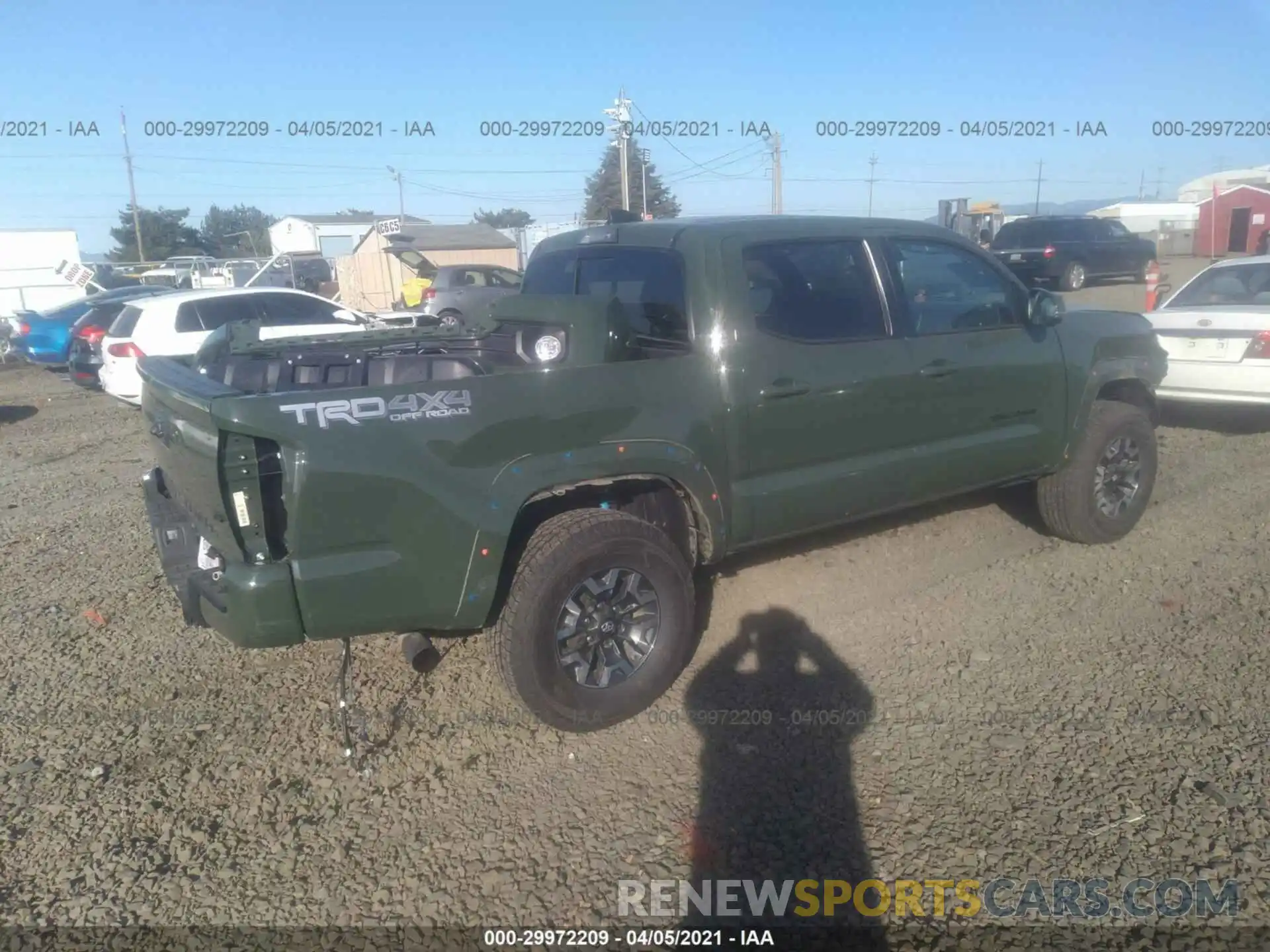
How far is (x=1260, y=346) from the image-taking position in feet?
24.4

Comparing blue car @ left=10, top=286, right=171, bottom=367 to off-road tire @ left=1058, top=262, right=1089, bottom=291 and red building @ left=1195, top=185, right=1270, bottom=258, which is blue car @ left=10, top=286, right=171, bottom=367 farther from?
red building @ left=1195, top=185, right=1270, bottom=258

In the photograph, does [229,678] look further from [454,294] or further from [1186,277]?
[1186,277]

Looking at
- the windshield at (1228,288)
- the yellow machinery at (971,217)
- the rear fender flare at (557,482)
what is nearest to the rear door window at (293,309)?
the rear fender flare at (557,482)

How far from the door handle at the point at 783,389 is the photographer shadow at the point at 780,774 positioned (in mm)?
1222

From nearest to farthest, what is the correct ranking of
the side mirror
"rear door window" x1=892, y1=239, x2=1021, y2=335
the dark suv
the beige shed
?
"rear door window" x1=892, y1=239, x2=1021, y2=335 → the side mirror → the dark suv → the beige shed

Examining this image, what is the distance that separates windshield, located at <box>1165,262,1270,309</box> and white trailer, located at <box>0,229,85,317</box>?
2598cm

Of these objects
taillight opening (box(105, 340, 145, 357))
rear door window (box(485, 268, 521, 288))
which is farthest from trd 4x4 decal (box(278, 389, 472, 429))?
rear door window (box(485, 268, 521, 288))

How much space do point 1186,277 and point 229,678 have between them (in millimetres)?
26722

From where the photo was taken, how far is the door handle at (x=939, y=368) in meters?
4.55

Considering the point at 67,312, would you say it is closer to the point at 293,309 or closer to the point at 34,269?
the point at 293,309

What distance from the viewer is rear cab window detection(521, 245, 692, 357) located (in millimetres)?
4117

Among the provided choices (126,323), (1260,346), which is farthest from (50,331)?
(1260,346)

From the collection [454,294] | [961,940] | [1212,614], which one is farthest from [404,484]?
[454,294]

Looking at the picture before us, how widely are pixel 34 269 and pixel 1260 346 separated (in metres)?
29.7
